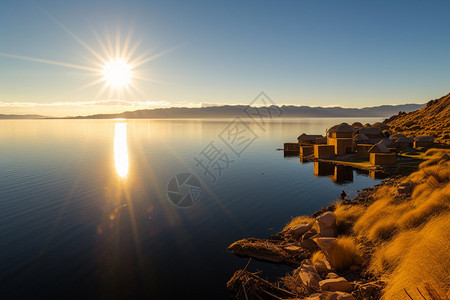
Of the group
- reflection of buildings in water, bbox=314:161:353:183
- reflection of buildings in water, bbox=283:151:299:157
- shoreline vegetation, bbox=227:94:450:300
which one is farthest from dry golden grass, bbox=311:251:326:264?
reflection of buildings in water, bbox=283:151:299:157

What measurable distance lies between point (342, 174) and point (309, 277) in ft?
90.4

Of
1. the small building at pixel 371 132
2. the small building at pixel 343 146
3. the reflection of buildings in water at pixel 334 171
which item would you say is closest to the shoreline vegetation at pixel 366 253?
the reflection of buildings in water at pixel 334 171

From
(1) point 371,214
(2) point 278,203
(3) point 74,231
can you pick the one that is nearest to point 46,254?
(3) point 74,231

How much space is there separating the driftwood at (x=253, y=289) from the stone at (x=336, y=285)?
157 centimetres

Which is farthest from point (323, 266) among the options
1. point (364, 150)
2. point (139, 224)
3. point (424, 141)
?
point (424, 141)

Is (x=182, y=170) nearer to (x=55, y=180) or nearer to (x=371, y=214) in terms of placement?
(x=55, y=180)

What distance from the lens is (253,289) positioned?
33.4ft

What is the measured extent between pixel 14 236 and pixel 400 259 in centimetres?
2257

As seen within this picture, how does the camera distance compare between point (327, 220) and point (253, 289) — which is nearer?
point (253, 289)

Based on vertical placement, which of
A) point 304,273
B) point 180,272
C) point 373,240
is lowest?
point 180,272

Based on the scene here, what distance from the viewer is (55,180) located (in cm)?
3081

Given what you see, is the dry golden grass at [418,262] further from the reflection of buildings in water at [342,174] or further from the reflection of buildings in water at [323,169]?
the reflection of buildings in water at [323,169]

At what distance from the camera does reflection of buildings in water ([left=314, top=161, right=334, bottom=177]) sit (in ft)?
115

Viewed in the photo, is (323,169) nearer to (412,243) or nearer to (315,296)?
(412,243)
